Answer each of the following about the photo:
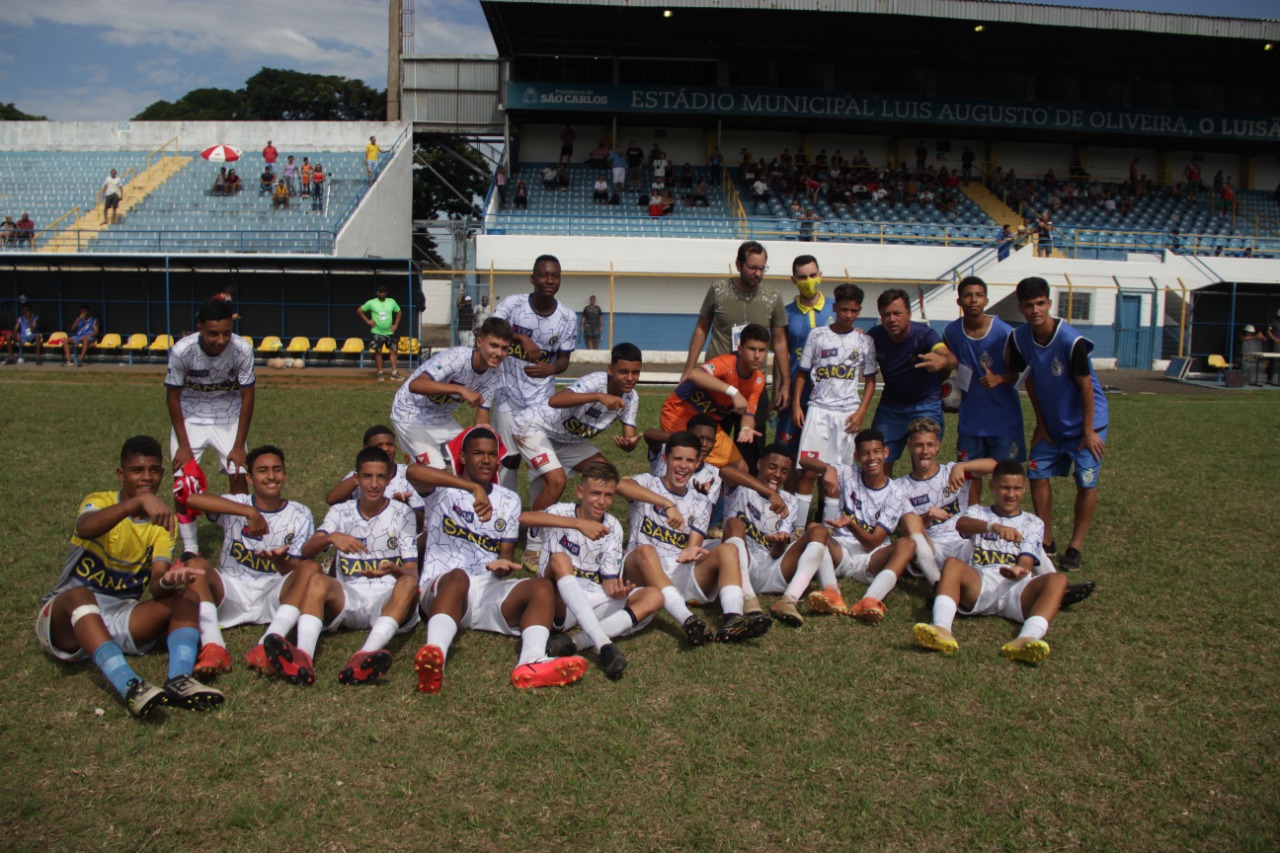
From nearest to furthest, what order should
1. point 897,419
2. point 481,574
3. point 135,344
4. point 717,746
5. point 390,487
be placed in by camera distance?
point 717,746 → point 481,574 → point 390,487 → point 897,419 → point 135,344

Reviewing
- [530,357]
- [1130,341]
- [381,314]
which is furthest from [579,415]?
[1130,341]

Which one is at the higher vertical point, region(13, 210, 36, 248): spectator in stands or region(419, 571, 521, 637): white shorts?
region(13, 210, 36, 248): spectator in stands

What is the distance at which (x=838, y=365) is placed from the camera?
24.1 feet

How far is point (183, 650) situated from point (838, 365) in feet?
15.9

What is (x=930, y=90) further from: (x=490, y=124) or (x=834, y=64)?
(x=490, y=124)

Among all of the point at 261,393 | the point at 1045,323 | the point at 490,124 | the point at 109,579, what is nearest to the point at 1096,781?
the point at 1045,323

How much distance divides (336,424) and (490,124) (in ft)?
80.0

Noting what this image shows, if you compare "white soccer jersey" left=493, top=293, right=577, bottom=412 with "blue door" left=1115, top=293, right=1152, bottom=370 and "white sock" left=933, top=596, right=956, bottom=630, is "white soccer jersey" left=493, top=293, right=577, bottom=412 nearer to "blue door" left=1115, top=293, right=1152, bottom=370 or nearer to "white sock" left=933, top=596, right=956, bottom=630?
"white sock" left=933, top=596, right=956, bottom=630

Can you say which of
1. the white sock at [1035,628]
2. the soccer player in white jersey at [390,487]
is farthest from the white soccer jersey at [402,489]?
the white sock at [1035,628]

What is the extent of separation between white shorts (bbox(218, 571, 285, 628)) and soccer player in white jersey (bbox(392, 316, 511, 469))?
1552 mm

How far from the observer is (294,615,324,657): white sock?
193 inches

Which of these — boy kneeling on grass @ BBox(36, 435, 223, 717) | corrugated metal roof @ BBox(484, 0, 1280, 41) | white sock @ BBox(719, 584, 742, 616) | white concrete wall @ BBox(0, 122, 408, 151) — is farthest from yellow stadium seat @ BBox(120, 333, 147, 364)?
white sock @ BBox(719, 584, 742, 616)

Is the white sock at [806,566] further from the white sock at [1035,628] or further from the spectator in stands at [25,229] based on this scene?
the spectator in stands at [25,229]

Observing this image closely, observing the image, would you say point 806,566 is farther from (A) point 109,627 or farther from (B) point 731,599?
(A) point 109,627
